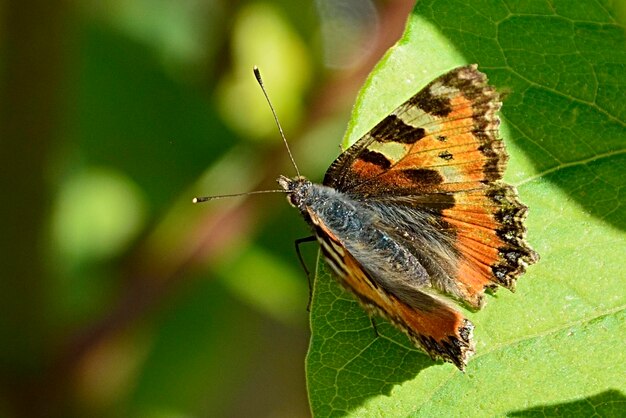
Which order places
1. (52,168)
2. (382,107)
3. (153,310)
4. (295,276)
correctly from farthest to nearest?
(295,276) → (153,310) → (52,168) → (382,107)

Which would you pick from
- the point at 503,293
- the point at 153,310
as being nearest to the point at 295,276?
the point at 153,310

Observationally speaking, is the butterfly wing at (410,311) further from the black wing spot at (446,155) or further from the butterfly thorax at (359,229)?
the black wing spot at (446,155)

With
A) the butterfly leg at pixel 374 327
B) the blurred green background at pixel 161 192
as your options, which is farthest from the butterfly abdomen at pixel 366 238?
the blurred green background at pixel 161 192

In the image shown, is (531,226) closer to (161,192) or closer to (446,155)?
(446,155)

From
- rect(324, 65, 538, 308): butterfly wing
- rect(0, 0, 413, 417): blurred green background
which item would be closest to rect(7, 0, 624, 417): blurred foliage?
rect(0, 0, 413, 417): blurred green background

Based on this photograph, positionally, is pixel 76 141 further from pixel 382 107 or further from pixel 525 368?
pixel 525 368

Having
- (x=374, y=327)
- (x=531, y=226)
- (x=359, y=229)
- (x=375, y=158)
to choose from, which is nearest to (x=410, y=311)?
(x=374, y=327)
